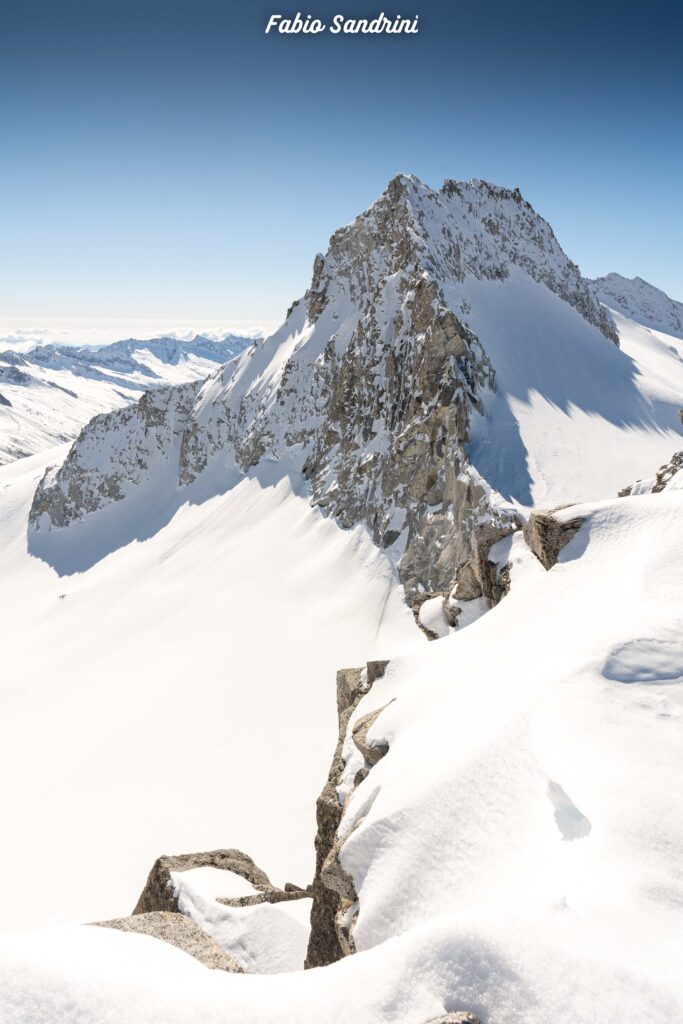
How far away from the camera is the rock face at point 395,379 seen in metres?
40.2

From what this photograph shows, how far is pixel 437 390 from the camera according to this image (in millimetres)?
41812

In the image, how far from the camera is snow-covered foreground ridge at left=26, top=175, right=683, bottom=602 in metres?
37.0

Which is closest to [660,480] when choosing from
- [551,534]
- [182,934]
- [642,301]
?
[551,534]

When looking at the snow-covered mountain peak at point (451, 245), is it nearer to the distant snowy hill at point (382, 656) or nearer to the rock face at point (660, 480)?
the distant snowy hill at point (382, 656)

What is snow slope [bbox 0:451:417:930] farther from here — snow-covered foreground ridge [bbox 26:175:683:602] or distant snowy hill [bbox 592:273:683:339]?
distant snowy hill [bbox 592:273:683:339]

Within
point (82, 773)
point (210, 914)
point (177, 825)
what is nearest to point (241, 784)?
point (177, 825)

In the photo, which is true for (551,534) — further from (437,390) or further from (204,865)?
(437,390)

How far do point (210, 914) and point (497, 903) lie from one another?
6.97 m

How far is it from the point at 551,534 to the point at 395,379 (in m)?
38.9

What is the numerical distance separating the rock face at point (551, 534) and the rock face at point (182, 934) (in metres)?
10.1

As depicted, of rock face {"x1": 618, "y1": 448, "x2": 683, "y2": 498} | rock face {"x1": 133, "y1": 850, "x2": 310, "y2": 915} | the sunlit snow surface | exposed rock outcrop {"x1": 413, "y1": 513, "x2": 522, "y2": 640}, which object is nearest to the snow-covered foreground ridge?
exposed rock outcrop {"x1": 413, "y1": 513, "x2": 522, "y2": 640}

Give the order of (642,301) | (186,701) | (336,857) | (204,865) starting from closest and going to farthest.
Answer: (336,857), (204,865), (186,701), (642,301)

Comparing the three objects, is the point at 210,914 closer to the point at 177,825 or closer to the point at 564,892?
the point at 564,892

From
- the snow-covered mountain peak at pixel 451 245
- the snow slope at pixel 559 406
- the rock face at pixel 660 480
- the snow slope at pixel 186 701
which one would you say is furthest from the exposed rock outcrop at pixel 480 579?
the snow-covered mountain peak at pixel 451 245
